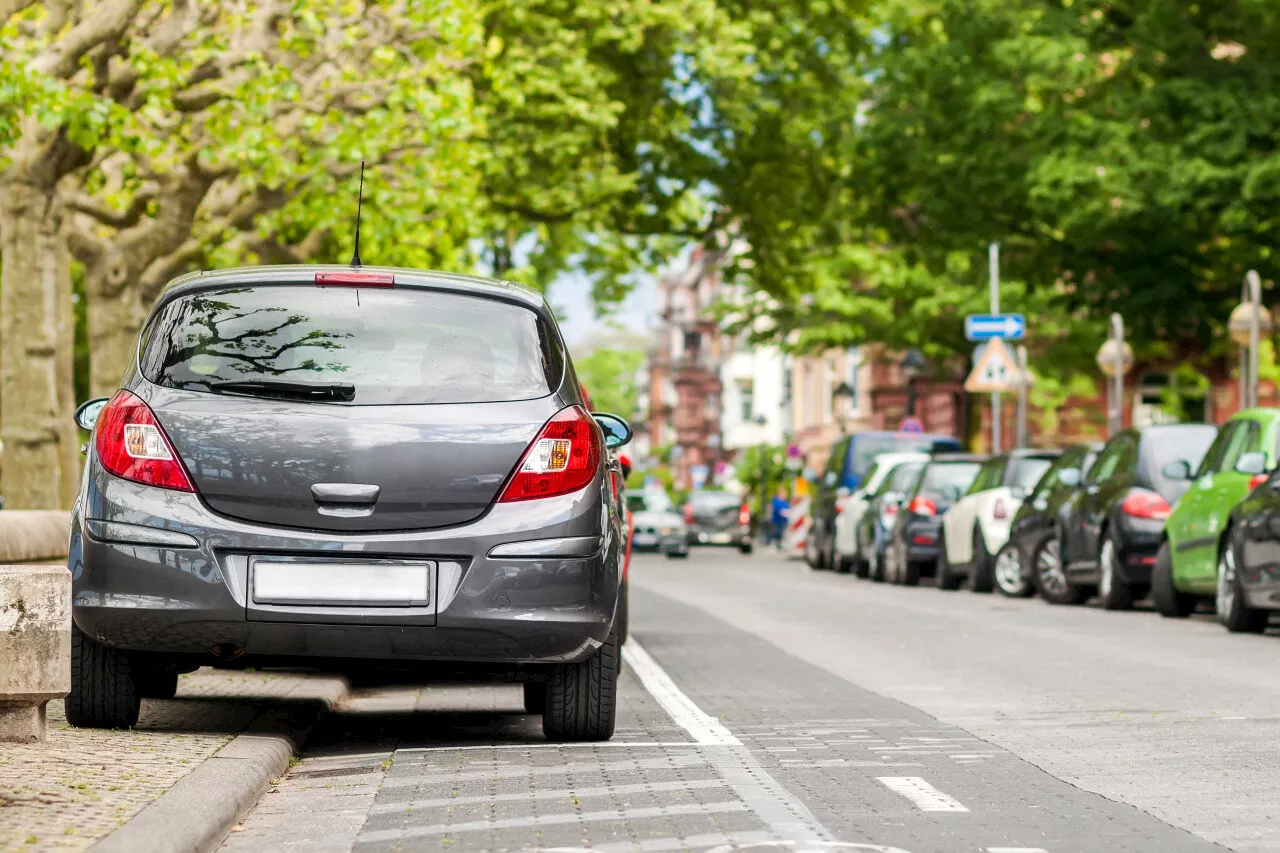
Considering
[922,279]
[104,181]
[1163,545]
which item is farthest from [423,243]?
[922,279]

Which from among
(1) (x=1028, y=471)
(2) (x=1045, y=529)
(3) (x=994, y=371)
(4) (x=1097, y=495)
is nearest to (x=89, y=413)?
(4) (x=1097, y=495)

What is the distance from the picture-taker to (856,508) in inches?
1390

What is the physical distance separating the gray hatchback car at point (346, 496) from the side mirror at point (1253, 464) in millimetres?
9779

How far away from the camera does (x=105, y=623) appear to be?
365 inches

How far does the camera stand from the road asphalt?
746cm

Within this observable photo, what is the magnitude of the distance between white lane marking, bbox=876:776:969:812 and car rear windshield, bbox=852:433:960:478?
3008 centimetres

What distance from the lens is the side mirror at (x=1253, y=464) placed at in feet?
60.0

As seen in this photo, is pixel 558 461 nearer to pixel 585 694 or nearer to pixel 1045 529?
pixel 585 694

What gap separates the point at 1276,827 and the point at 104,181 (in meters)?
26.7

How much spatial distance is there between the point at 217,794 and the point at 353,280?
→ 8.35ft

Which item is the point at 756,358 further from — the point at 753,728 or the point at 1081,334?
the point at 753,728

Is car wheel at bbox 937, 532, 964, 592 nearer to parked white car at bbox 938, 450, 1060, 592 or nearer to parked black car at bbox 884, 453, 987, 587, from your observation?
parked white car at bbox 938, 450, 1060, 592

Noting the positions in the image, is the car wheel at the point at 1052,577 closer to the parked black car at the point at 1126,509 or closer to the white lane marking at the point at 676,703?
the parked black car at the point at 1126,509

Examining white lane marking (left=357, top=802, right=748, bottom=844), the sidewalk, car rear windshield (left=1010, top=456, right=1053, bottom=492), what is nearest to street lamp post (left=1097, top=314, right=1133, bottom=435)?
car rear windshield (left=1010, top=456, right=1053, bottom=492)
